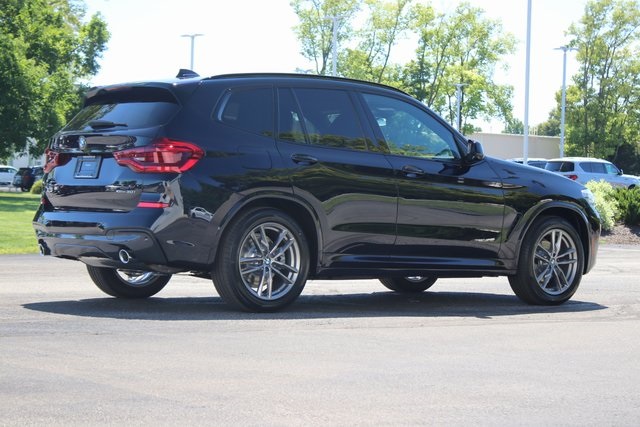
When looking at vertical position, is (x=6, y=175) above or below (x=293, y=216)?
below

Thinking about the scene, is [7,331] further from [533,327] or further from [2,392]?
[533,327]

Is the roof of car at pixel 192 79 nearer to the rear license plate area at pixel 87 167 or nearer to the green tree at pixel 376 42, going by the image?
the rear license plate area at pixel 87 167

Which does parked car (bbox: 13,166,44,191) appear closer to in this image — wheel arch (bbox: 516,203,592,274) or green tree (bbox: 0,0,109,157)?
green tree (bbox: 0,0,109,157)

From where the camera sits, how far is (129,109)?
890 centimetres

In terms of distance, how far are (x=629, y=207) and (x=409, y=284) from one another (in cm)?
1638

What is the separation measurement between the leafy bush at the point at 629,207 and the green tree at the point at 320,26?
5044cm

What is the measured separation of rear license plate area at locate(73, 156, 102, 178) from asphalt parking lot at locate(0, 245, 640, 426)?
104 centimetres

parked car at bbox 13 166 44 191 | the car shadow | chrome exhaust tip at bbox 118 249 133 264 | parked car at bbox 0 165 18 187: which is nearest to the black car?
chrome exhaust tip at bbox 118 249 133 264

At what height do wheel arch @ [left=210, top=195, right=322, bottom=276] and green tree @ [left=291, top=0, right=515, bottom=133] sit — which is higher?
green tree @ [left=291, top=0, right=515, bottom=133]

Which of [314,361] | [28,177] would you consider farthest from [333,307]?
[28,177]

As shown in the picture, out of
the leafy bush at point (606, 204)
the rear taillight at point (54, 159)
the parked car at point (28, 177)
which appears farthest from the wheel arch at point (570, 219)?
the parked car at point (28, 177)

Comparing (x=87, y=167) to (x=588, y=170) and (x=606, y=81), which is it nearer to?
(x=588, y=170)

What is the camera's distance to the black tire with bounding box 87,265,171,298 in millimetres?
9672

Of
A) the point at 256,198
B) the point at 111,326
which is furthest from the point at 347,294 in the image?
the point at 111,326
